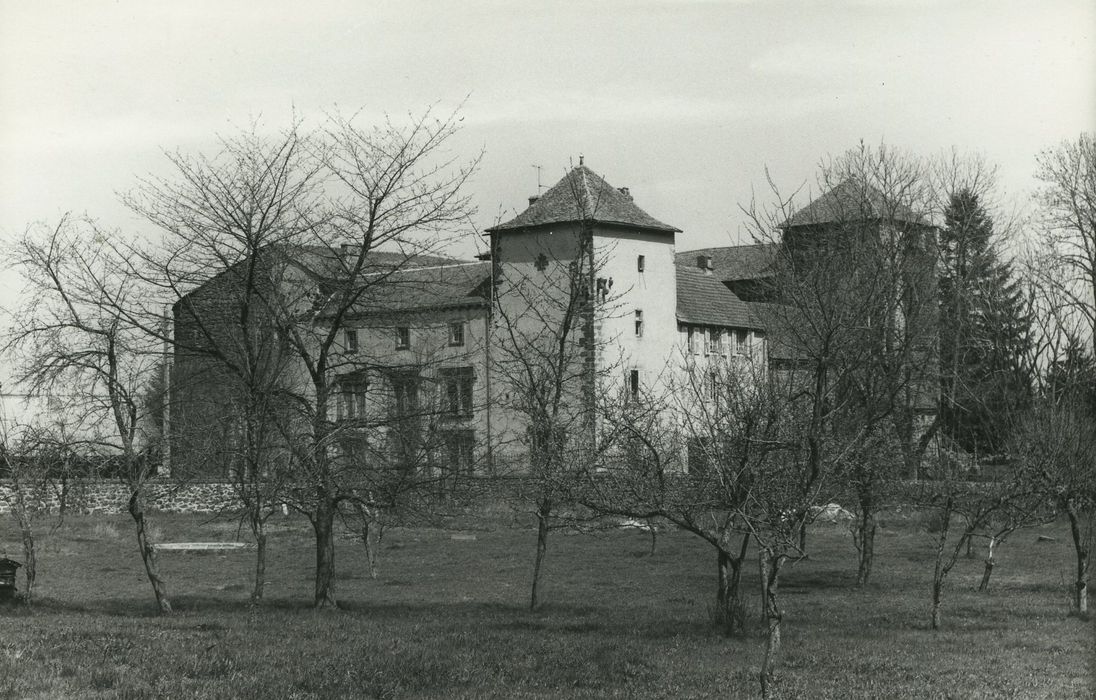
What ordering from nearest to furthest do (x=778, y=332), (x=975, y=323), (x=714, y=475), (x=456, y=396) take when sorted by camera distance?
(x=714, y=475) → (x=456, y=396) → (x=778, y=332) → (x=975, y=323)

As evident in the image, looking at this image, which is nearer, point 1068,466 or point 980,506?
point 980,506

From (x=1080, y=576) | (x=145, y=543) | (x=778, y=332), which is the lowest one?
(x=1080, y=576)

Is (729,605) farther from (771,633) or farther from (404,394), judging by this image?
(404,394)

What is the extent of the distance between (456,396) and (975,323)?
105 feet

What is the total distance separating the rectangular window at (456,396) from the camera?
20.1 meters

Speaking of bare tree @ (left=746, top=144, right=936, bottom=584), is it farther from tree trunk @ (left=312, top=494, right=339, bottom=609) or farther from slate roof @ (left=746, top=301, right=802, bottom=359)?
tree trunk @ (left=312, top=494, right=339, bottom=609)

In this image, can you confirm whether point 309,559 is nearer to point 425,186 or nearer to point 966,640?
point 425,186

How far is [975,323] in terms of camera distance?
47156 mm

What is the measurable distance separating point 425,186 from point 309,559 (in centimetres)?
1750

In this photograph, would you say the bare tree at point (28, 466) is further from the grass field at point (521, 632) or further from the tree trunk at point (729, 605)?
the tree trunk at point (729, 605)

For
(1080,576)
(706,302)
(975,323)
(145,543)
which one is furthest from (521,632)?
(706,302)

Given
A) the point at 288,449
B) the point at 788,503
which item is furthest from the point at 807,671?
the point at 288,449

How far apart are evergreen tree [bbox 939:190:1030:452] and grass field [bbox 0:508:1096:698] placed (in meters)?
8.28

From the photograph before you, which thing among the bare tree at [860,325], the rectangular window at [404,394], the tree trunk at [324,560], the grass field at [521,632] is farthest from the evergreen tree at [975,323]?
the tree trunk at [324,560]
